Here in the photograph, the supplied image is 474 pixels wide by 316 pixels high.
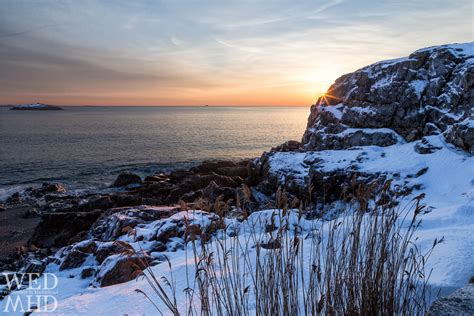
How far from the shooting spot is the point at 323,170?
15.8m

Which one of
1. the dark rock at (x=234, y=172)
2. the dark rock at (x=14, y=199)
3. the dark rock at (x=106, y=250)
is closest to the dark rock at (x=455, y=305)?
the dark rock at (x=106, y=250)

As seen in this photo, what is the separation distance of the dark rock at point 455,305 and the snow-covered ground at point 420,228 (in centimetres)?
118

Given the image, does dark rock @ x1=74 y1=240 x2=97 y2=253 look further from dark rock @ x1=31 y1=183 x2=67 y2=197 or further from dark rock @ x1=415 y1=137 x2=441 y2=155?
dark rock @ x1=31 y1=183 x2=67 y2=197

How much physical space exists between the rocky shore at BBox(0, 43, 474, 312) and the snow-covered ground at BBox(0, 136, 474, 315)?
0.34 feet

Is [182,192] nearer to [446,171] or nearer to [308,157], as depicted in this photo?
[308,157]

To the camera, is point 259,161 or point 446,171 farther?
point 259,161

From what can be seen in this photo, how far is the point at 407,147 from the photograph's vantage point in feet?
51.7

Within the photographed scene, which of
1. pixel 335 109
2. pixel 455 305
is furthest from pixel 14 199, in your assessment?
pixel 455 305

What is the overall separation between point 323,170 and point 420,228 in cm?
956

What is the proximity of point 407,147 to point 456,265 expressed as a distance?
1322 cm

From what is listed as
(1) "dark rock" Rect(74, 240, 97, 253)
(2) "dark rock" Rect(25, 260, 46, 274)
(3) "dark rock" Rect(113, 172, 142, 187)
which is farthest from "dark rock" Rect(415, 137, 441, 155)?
(3) "dark rock" Rect(113, 172, 142, 187)

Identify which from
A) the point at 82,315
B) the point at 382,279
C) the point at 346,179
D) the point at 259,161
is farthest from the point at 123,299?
the point at 259,161

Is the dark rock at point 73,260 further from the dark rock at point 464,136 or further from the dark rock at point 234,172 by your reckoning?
the dark rock at point 234,172

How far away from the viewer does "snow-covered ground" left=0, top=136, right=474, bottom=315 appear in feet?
13.7
